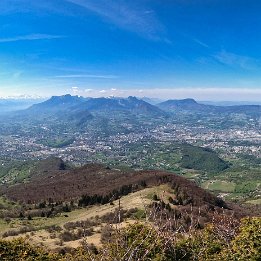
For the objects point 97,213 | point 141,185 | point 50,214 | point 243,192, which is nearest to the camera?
point 97,213

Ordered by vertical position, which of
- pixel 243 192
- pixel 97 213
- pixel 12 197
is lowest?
pixel 243 192

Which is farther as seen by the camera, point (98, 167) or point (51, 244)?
point (98, 167)

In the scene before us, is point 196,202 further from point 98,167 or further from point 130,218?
point 98,167

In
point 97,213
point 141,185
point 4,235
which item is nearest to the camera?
point 4,235

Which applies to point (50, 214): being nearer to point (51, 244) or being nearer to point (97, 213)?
point (97, 213)

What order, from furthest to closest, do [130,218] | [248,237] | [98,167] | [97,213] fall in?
[98,167]
[97,213]
[130,218]
[248,237]

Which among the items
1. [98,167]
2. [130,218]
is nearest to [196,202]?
[130,218]

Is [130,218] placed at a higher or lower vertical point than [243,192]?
higher

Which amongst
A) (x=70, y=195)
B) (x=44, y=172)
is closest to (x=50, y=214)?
(x=70, y=195)

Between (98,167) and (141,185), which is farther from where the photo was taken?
(98,167)
